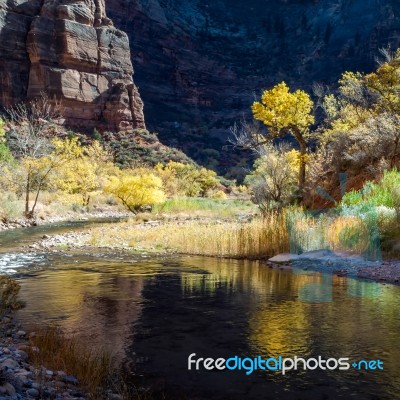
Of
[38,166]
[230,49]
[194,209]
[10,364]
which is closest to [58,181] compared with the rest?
[38,166]

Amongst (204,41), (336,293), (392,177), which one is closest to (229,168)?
(204,41)

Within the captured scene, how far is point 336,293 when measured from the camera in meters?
9.91

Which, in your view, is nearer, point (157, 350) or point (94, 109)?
point (157, 350)

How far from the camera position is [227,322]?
25.9ft

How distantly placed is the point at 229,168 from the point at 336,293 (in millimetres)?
87265

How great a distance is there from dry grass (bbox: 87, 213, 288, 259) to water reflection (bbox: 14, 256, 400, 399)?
2.72m

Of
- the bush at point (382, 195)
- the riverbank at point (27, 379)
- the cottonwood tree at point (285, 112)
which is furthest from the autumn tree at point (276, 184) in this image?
the riverbank at point (27, 379)

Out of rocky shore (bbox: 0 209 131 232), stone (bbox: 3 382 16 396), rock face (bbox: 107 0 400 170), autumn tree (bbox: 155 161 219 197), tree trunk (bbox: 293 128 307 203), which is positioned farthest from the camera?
rock face (bbox: 107 0 400 170)

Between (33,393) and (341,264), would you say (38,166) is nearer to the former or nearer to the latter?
(341,264)

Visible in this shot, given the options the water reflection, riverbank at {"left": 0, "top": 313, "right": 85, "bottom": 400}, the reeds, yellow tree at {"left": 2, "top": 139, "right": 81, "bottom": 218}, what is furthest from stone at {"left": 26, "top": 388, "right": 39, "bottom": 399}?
yellow tree at {"left": 2, "top": 139, "right": 81, "bottom": 218}

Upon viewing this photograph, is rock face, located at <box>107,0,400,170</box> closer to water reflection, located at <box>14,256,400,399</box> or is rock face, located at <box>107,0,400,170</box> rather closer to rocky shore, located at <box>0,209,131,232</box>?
rocky shore, located at <box>0,209,131,232</box>

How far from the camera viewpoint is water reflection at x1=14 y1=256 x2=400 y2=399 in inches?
213

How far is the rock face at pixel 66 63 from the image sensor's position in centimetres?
8575

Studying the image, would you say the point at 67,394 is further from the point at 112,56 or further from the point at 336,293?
the point at 112,56
